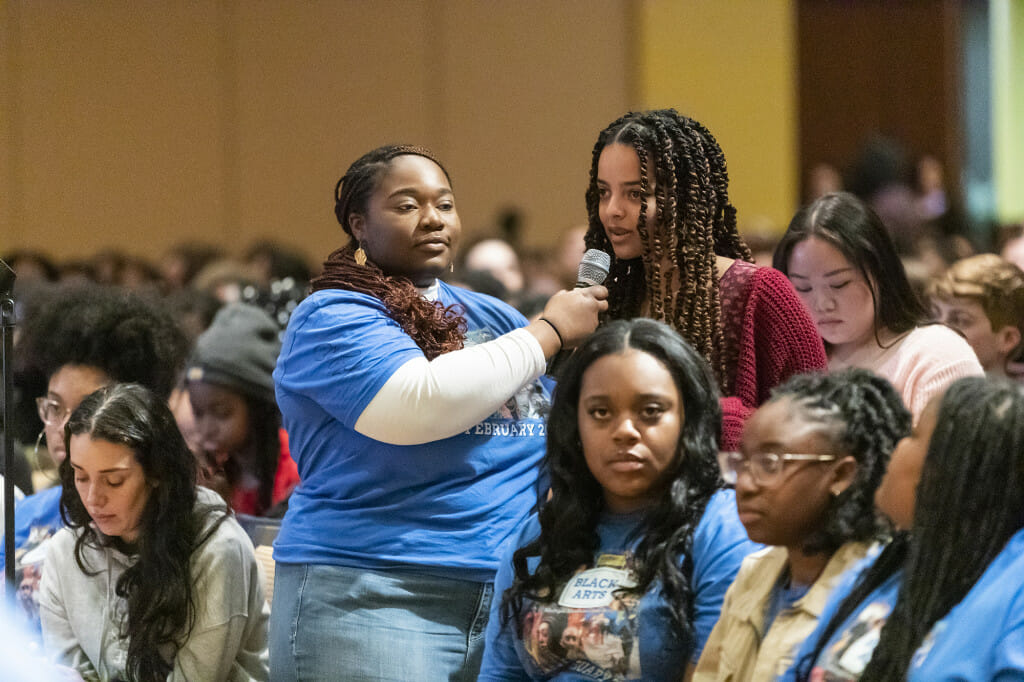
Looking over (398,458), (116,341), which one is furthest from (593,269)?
(116,341)

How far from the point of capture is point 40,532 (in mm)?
3568

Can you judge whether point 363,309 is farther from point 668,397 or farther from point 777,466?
point 777,466

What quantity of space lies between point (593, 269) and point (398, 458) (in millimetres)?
515

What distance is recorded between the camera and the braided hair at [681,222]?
270 cm

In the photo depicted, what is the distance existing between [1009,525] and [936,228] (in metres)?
6.55

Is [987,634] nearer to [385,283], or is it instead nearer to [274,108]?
[385,283]

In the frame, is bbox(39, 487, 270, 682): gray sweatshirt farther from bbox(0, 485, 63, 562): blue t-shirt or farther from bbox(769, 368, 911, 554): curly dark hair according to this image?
bbox(769, 368, 911, 554): curly dark hair

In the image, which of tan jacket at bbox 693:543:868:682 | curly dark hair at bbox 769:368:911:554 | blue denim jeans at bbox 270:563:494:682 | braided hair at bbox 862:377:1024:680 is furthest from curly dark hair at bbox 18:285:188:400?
braided hair at bbox 862:377:1024:680

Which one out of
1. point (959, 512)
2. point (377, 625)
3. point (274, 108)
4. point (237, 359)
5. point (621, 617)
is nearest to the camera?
point (959, 512)

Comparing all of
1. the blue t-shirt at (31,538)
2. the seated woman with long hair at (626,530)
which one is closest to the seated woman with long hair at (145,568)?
the blue t-shirt at (31,538)

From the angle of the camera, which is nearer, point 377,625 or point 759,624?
point 759,624

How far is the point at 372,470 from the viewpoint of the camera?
260 centimetres

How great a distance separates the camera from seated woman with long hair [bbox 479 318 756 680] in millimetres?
2314

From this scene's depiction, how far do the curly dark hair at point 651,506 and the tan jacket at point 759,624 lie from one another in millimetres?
85
